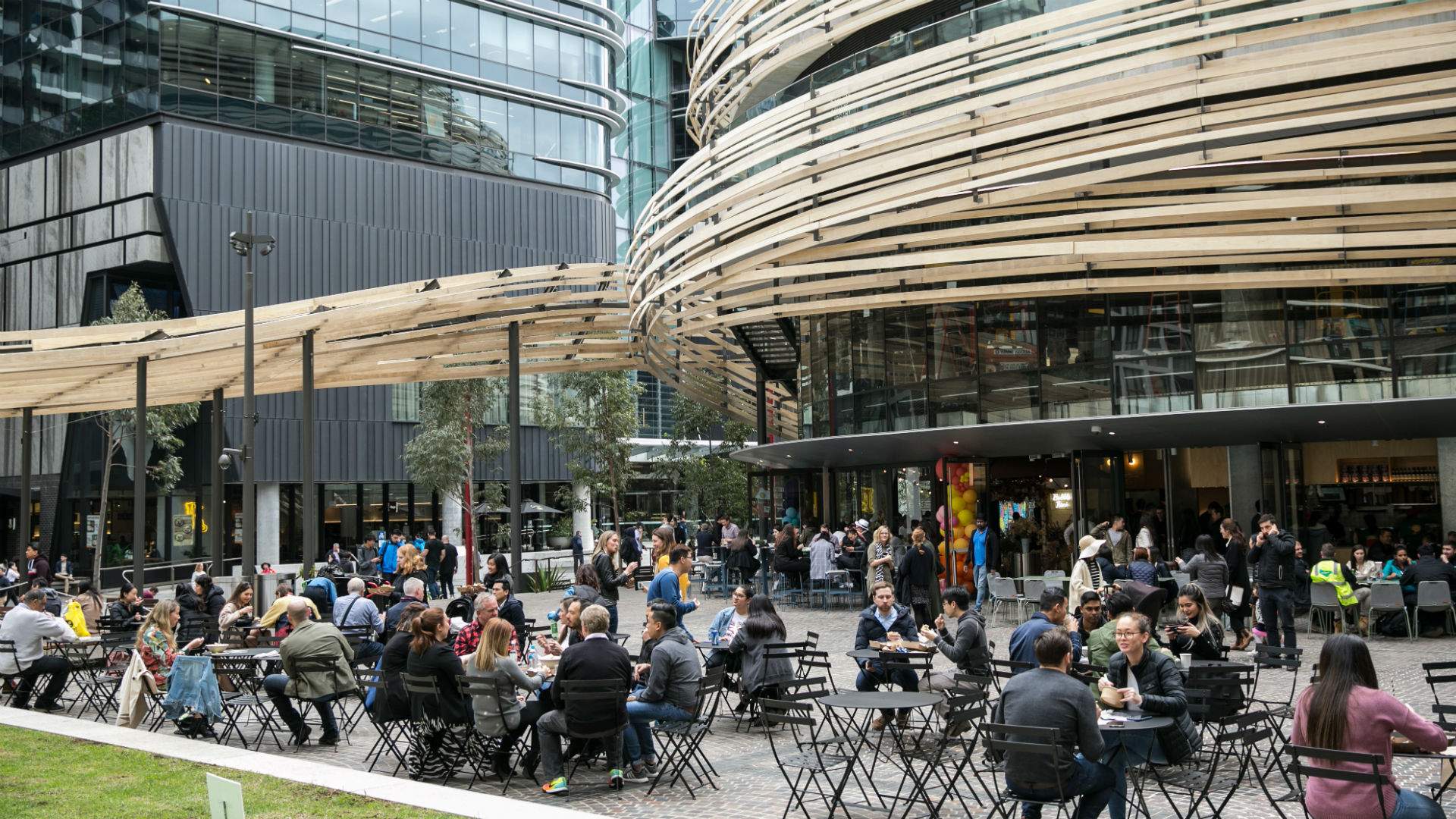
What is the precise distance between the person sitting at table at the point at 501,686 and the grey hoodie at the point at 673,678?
0.83 m

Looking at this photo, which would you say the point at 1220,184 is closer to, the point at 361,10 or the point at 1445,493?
the point at 1445,493

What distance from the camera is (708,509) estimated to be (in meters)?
43.3

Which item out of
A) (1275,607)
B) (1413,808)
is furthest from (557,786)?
(1275,607)

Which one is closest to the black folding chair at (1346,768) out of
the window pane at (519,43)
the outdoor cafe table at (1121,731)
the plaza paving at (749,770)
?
the outdoor cafe table at (1121,731)

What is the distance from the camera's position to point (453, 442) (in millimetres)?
37438

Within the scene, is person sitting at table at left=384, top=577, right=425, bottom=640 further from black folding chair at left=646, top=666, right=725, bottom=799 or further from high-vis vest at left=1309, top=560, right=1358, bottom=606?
high-vis vest at left=1309, top=560, right=1358, bottom=606

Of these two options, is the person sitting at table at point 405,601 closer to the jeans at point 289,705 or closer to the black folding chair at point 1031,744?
the jeans at point 289,705

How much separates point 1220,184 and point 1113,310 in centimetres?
336

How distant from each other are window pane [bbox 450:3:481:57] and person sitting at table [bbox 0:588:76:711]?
117 ft

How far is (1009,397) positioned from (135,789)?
46.5 ft

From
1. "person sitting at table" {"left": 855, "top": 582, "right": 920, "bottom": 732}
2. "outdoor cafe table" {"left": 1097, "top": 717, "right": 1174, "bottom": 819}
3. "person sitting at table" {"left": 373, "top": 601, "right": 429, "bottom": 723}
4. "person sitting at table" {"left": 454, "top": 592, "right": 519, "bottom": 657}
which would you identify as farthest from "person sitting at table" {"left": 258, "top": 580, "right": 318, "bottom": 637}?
"outdoor cafe table" {"left": 1097, "top": 717, "right": 1174, "bottom": 819}

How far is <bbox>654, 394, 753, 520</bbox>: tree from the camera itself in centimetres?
4250

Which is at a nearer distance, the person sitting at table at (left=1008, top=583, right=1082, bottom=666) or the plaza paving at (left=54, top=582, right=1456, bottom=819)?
the plaza paving at (left=54, top=582, right=1456, bottom=819)

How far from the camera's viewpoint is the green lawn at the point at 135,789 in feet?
27.1
